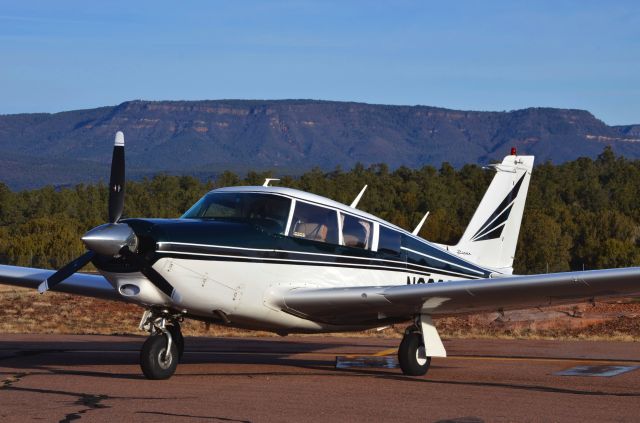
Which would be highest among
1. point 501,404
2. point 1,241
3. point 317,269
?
point 317,269

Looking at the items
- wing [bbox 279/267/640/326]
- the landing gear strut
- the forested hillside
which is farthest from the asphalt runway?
the forested hillside

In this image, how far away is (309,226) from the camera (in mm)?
14391

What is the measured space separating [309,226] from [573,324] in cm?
1378

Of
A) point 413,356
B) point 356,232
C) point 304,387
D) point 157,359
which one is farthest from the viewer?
point 356,232

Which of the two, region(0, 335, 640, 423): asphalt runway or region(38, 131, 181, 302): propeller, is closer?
region(0, 335, 640, 423): asphalt runway

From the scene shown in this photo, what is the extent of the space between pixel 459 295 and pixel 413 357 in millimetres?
1286

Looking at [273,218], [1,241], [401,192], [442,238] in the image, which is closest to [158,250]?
[273,218]

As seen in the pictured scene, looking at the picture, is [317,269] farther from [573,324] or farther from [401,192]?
[401,192]

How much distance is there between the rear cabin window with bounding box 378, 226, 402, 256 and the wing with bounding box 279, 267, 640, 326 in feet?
3.68

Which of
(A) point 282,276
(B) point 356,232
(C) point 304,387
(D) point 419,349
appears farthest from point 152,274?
(D) point 419,349

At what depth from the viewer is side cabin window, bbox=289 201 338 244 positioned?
14203mm

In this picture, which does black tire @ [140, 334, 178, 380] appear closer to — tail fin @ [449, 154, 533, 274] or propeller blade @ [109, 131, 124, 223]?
propeller blade @ [109, 131, 124, 223]

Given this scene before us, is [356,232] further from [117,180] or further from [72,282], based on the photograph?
[72,282]

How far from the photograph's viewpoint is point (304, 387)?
41.7 ft
